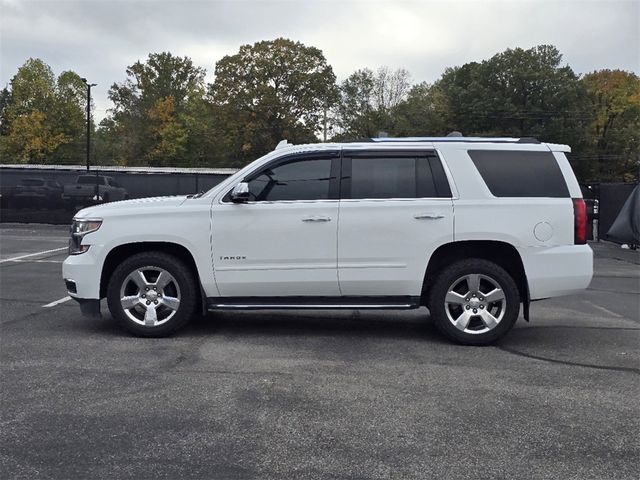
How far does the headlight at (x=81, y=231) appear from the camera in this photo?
6.36 m

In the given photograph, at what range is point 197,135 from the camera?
213 feet

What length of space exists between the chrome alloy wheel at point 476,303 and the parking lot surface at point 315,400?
0.28 metres

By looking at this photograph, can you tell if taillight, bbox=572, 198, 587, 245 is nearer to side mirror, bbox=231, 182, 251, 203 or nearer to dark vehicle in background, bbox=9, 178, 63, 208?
side mirror, bbox=231, 182, 251, 203

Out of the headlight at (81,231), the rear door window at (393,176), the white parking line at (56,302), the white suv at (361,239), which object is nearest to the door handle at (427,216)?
the white suv at (361,239)

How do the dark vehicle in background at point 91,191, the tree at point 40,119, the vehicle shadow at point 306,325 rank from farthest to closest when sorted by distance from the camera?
the tree at point 40,119, the dark vehicle in background at point 91,191, the vehicle shadow at point 306,325

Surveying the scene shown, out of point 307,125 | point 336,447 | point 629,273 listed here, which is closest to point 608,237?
point 629,273

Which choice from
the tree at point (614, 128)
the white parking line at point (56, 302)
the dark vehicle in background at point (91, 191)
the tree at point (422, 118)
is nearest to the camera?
the white parking line at point (56, 302)

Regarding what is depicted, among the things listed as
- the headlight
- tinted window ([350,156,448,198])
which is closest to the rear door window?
tinted window ([350,156,448,198])

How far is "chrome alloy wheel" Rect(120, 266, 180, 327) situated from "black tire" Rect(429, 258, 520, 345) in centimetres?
256

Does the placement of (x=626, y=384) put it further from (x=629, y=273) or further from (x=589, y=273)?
(x=629, y=273)

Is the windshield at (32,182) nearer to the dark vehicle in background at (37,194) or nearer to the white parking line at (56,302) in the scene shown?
the dark vehicle in background at (37,194)

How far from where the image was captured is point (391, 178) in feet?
20.8

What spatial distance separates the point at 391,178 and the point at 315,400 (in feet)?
8.48

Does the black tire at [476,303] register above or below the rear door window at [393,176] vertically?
below
